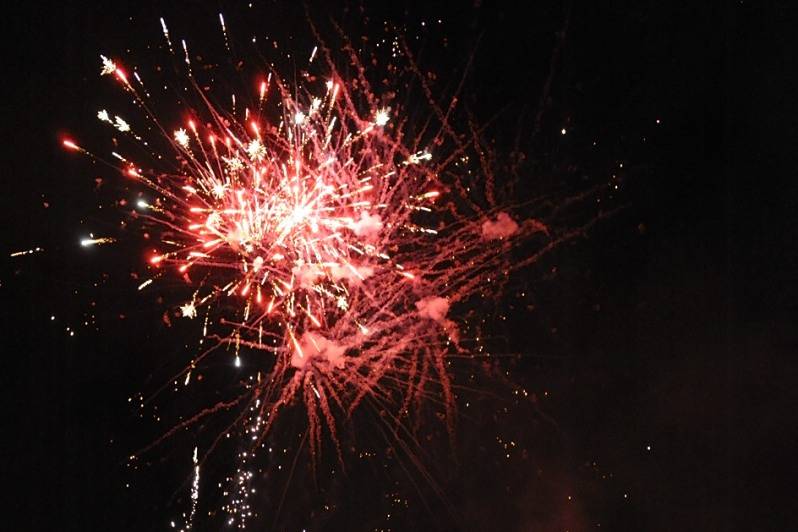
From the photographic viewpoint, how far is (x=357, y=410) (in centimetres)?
195

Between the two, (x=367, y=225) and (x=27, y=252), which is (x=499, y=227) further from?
(x=27, y=252)

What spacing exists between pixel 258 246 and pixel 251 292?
6.0 inches

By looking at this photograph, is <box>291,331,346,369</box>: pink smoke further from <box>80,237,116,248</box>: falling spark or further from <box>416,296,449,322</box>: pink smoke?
<box>80,237,116,248</box>: falling spark

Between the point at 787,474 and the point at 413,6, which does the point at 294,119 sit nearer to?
the point at 413,6

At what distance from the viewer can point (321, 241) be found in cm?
182

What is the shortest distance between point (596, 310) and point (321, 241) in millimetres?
925

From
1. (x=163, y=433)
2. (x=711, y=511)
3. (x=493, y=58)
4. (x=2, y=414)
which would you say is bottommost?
(x=711, y=511)

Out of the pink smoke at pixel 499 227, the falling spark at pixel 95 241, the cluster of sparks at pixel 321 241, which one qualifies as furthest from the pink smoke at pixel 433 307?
the falling spark at pixel 95 241

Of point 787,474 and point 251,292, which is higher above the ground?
point 251,292

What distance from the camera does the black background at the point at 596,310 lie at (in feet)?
5.86

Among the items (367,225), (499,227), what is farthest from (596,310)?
(367,225)

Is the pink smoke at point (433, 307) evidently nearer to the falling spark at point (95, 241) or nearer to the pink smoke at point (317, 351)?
the pink smoke at point (317, 351)

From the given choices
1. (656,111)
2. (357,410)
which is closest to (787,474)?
(656,111)

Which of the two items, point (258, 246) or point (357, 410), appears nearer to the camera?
point (258, 246)
